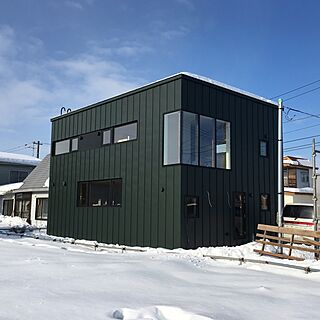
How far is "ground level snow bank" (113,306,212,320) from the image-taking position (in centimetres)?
418

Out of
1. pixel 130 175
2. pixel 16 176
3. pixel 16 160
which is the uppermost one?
pixel 16 160

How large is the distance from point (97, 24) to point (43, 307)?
10188 mm

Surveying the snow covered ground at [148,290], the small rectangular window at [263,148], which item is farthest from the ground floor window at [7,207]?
the snow covered ground at [148,290]

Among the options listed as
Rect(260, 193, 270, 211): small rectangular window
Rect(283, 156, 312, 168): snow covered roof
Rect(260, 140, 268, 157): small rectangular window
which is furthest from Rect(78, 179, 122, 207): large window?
Rect(283, 156, 312, 168): snow covered roof

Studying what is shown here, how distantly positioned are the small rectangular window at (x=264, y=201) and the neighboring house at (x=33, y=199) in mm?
13869

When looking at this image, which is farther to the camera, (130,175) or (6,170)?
(6,170)

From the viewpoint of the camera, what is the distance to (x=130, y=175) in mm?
14180

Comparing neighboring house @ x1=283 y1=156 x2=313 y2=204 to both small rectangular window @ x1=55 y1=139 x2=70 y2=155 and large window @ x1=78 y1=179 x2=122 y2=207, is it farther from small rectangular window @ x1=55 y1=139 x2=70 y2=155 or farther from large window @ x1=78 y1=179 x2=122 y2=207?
large window @ x1=78 y1=179 x2=122 y2=207

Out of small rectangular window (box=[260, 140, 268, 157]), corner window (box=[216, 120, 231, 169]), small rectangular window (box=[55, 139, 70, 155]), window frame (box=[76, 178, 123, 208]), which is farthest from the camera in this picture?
small rectangular window (box=[55, 139, 70, 155])

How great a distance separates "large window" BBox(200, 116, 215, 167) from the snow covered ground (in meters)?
5.06

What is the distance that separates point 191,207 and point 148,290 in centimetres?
709

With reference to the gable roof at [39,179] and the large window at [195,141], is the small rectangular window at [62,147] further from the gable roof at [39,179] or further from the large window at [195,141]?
the large window at [195,141]

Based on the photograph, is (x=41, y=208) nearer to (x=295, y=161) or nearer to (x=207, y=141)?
(x=207, y=141)

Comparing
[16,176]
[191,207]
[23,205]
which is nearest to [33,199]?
A: [23,205]
